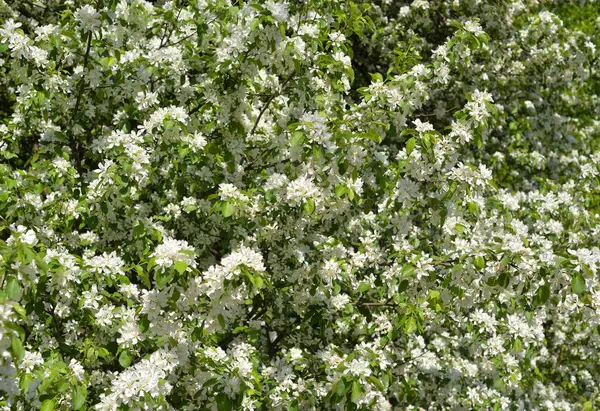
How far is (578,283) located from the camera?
320cm

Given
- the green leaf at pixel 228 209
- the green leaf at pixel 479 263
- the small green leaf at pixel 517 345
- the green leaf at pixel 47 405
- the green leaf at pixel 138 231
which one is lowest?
the green leaf at pixel 47 405

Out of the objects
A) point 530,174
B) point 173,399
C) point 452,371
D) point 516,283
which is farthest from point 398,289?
point 530,174

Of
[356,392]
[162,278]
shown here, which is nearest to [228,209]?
[162,278]

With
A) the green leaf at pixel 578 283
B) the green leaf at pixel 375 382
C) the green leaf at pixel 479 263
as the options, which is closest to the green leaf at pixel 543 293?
the green leaf at pixel 578 283

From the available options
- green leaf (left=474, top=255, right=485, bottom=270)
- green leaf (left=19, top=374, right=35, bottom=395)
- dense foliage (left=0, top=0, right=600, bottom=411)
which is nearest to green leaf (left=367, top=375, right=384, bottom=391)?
dense foliage (left=0, top=0, right=600, bottom=411)

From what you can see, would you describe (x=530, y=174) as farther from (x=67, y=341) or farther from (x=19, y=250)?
(x=19, y=250)

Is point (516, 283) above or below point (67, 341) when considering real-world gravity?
above

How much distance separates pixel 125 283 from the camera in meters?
3.64

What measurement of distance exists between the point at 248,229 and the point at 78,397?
1.52 meters

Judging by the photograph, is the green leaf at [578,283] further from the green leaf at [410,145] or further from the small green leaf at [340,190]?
the small green leaf at [340,190]

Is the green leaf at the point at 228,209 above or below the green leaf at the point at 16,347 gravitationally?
above

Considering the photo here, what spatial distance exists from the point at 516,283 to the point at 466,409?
2359 mm

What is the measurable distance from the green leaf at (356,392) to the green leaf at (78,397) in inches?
52.1

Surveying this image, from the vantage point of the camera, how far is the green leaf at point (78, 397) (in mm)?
2917
